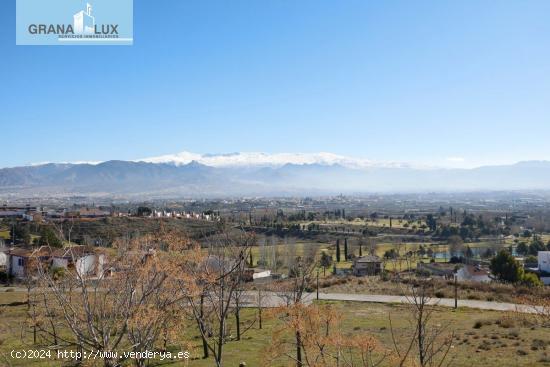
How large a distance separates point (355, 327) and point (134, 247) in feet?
35.9

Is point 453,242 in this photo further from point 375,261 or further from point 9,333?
point 9,333

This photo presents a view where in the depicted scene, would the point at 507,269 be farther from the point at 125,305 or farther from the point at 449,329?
the point at 125,305

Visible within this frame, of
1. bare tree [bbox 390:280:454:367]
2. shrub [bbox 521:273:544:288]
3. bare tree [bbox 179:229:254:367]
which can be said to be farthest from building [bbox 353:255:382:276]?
bare tree [bbox 179:229:254:367]

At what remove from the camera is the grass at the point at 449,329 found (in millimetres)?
15820

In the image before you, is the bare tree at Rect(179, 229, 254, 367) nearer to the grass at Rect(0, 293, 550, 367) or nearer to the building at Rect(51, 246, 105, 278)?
the grass at Rect(0, 293, 550, 367)

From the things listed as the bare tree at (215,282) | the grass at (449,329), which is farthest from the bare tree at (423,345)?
the bare tree at (215,282)

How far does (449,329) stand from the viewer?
20312 millimetres

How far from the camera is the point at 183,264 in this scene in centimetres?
1416

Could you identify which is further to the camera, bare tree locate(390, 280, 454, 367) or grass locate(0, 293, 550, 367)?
grass locate(0, 293, 550, 367)

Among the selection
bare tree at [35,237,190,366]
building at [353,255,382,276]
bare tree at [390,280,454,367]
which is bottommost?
building at [353,255,382,276]

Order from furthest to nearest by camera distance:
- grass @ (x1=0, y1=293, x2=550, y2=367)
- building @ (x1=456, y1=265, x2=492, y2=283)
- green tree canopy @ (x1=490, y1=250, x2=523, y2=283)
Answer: building @ (x1=456, y1=265, x2=492, y2=283), green tree canopy @ (x1=490, y1=250, x2=523, y2=283), grass @ (x1=0, y1=293, x2=550, y2=367)

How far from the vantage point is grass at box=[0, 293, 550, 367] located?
15820mm

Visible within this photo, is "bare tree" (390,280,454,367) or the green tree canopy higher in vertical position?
"bare tree" (390,280,454,367)

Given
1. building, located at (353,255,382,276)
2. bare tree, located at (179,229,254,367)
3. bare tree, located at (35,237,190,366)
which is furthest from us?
building, located at (353,255,382,276)
